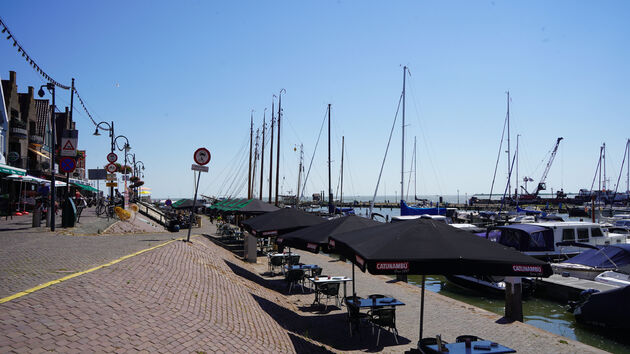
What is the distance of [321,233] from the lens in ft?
33.4

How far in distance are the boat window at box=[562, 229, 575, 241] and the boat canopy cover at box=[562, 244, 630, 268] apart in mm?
3880

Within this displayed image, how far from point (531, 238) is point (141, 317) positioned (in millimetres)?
20337

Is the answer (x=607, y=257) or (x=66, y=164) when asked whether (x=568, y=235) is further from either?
(x=66, y=164)

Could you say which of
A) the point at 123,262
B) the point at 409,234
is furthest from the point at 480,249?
the point at 123,262

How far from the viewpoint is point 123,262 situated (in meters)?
9.61

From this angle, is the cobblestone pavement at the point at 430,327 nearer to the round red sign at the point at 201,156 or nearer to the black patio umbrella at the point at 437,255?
the black patio umbrella at the point at 437,255

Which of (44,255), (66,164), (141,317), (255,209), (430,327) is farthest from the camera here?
(255,209)

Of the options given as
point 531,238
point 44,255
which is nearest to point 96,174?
point 44,255

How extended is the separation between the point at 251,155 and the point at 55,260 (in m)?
47.4

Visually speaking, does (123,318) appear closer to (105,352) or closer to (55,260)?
(105,352)

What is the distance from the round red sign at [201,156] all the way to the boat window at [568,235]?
764 inches

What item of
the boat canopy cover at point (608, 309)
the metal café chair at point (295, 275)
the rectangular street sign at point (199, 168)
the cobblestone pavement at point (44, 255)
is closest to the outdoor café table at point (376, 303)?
the metal café chair at point (295, 275)

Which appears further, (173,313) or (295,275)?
(295,275)

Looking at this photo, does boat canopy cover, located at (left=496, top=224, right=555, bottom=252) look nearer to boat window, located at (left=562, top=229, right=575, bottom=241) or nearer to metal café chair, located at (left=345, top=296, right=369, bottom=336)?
boat window, located at (left=562, top=229, right=575, bottom=241)
